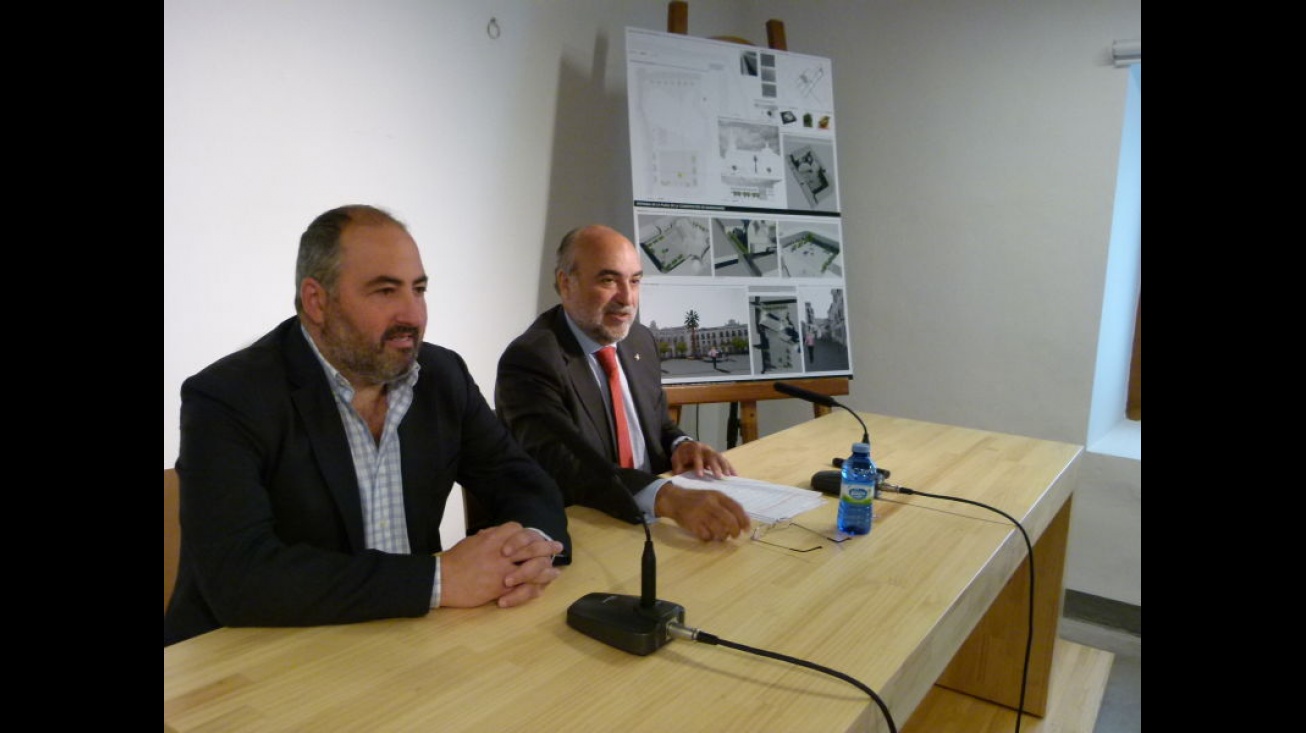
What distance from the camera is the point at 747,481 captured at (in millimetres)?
1754

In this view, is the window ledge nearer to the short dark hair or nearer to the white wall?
the white wall

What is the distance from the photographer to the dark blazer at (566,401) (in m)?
1.77

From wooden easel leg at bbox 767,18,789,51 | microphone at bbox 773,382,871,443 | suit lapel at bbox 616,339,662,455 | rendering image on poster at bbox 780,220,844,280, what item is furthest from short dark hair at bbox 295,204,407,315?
wooden easel leg at bbox 767,18,789,51

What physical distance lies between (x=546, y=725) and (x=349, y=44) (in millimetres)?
2150

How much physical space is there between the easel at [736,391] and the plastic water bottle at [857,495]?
4.39ft

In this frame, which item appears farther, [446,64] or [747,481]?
[446,64]

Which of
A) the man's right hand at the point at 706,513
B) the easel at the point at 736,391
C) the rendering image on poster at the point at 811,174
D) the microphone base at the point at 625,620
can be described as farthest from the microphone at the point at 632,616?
the rendering image on poster at the point at 811,174

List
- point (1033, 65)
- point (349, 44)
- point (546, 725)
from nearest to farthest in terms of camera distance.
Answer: point (546, 725) < point (349, 44) < point (1033, 65)

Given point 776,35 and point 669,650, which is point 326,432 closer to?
point 669,650

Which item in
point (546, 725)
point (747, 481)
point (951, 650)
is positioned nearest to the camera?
point (546, 725)
